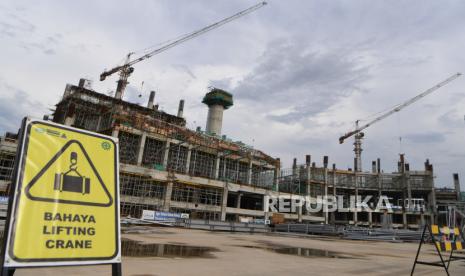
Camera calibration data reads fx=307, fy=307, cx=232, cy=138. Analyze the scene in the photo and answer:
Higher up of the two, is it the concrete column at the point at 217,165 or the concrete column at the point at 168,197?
the concrete column at the point at 217,165

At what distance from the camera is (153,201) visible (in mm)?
46188

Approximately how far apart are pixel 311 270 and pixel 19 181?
22.8ft

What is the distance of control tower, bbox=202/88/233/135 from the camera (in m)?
81.8

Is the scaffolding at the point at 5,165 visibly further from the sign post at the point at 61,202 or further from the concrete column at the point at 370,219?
the concrete column at the point at 370,219

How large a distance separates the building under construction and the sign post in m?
42.4

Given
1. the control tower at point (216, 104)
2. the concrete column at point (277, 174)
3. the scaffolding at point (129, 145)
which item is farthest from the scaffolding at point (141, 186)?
the control tower at point (216, 104)

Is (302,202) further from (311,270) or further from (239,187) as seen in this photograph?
(311,270)

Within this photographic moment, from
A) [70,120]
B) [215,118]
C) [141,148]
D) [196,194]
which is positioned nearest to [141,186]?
[141,148]

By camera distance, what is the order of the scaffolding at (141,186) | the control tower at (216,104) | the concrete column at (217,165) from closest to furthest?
the scaffolding at (141,186), the concrete column at (217,165), the control tower at (216,104)

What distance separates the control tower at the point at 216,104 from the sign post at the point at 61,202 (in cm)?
7739

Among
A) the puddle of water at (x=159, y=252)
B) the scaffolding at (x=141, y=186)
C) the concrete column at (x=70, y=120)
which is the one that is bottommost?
the puddle of water at (x=159, y=252)

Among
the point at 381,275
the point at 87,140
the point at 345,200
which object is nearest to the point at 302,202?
the point at 345,200

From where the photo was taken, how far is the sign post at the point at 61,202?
8.45 feet

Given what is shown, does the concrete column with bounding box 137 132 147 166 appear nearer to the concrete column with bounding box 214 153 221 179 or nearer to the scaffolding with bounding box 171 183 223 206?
the scaffolding with bounding box 171 183 223 206
